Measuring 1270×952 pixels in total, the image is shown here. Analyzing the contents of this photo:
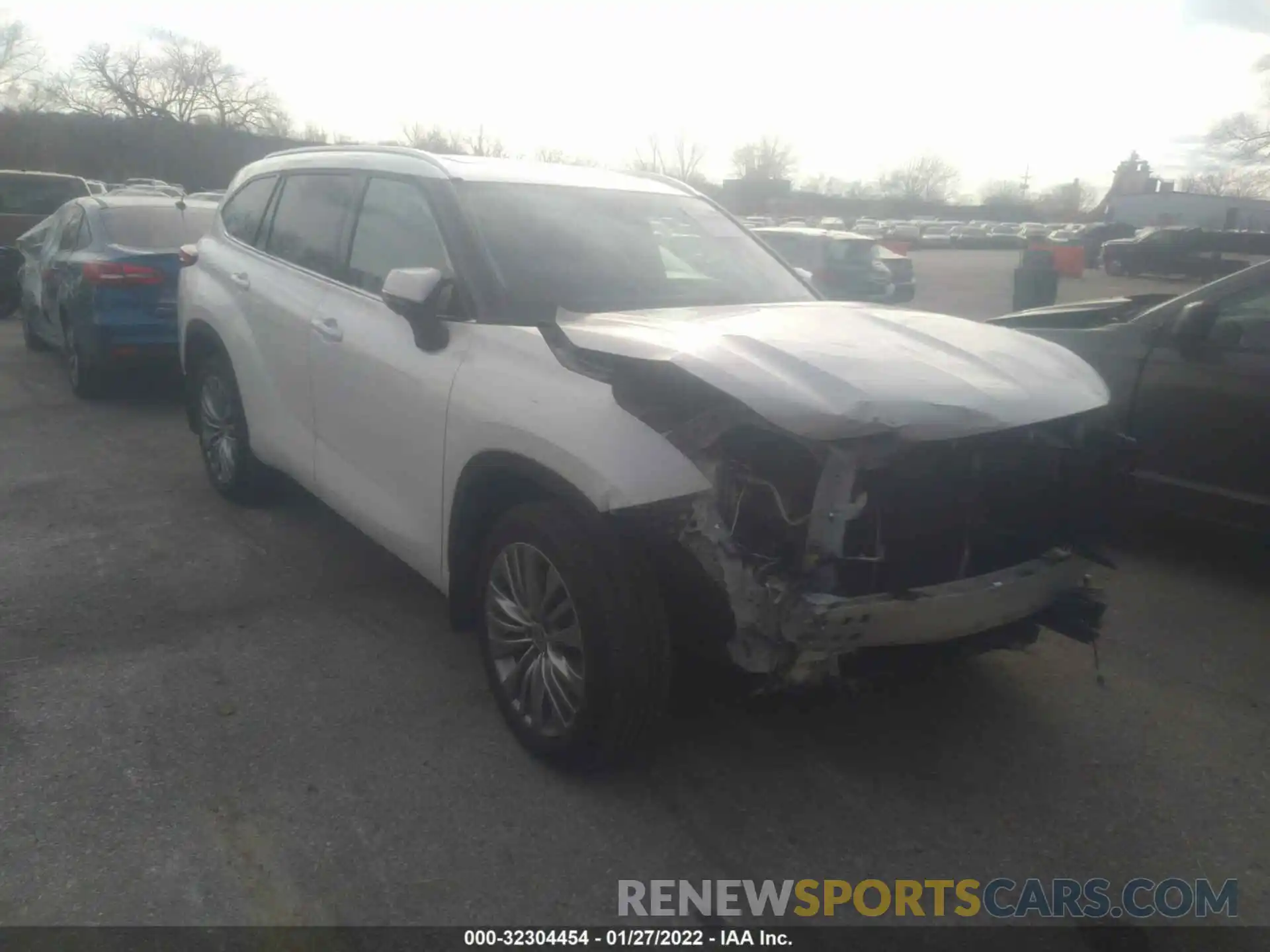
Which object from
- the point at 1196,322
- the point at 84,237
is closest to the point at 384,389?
the point at 1196,322

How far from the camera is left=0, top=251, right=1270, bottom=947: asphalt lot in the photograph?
264 centimetres

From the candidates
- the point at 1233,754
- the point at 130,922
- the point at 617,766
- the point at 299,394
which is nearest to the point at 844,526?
the point at 617,766

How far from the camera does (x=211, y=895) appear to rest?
8.32 ft

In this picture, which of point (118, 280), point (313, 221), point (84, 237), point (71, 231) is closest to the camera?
point (313, 221)

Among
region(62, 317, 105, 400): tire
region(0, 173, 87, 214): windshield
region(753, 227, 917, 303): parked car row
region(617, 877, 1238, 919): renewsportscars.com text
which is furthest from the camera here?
region(753, 227, 917, 303): parked car row

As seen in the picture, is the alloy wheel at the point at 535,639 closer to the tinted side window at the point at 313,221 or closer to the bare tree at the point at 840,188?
the tinted side window at the point at 313,221

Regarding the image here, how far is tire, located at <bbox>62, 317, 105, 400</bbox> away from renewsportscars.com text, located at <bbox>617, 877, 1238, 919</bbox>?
6.98m

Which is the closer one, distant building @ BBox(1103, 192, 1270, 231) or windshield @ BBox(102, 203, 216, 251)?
windshield @ BBox(102, 203, 216, 251)

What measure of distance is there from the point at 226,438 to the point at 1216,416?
199 inches

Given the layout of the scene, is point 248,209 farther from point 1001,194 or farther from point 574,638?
point 1001,194

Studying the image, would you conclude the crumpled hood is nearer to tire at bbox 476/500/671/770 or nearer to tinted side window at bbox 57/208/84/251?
tire at bbox 476/500/671/770

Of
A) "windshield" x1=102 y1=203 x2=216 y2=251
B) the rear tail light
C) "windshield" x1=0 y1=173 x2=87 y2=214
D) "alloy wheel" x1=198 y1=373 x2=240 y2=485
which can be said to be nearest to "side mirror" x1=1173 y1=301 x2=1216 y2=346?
"alloy wheel" x1=198 y1=373 x2=240 y2=485

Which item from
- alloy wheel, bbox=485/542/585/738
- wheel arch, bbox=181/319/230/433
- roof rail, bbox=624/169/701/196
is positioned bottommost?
alloy wheel, bbox=485/542/585/738

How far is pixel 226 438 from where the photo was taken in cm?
536
